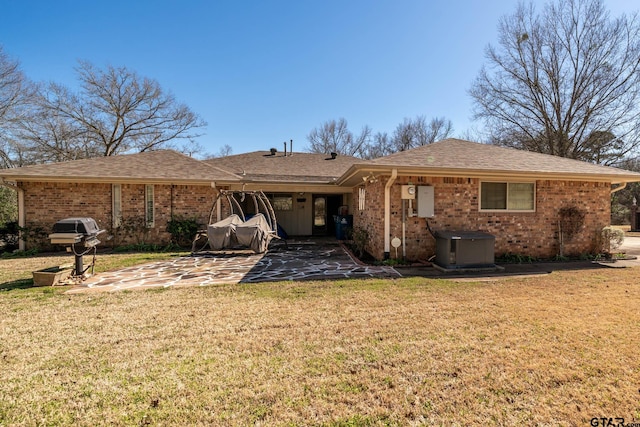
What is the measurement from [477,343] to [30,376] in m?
4.27

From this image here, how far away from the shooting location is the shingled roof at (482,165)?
7.02 m

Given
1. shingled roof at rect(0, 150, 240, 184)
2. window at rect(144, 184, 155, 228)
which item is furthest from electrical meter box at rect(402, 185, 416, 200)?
window at rect(144, 184, 155, 228)

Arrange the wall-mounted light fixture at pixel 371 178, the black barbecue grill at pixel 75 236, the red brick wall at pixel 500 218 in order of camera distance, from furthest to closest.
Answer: the wall-mounted light fixture at pixel 371 178 → the red brick wall at pixel 500 218 → the black barbecue grill at pixel 75 236

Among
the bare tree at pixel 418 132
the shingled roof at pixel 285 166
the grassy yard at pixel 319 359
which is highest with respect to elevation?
the bare tree at pixel 418 132

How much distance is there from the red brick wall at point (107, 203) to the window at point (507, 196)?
28.9 feet

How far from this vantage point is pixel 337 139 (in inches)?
1260

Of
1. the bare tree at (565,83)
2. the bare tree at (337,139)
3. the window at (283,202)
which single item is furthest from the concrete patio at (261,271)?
the bare tree at (337,139)

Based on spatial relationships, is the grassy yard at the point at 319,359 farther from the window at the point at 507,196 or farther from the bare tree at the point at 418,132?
the bare tree at the point at 418,132

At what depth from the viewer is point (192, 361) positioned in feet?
9.02

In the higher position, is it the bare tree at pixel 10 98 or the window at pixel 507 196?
the bare tree at pixel 10 98

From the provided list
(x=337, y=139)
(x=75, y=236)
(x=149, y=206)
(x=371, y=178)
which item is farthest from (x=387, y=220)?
(x=337, y=139)

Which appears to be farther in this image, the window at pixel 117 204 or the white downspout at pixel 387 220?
the window at pixel 117 204

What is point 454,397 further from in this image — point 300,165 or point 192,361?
point 300,165

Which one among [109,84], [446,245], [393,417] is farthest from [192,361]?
[109,84]
